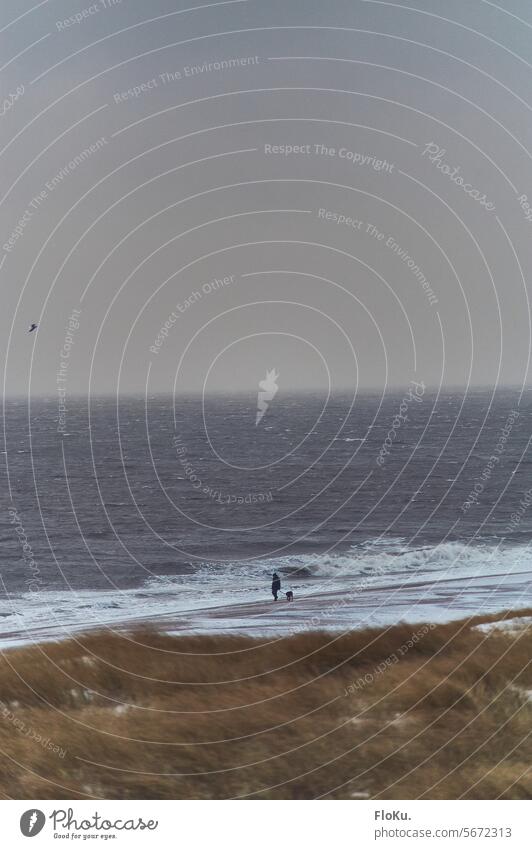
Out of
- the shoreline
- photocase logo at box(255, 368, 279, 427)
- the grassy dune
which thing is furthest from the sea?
photocase logo at box(255, 368, 279, 427)

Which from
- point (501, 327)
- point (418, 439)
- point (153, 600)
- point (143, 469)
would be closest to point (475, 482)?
point (418, 439)

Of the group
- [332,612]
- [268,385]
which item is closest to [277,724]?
[332,612]
